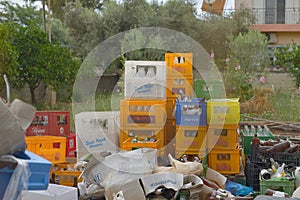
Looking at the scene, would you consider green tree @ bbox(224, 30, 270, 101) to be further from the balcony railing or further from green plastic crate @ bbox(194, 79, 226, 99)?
the balcony railing

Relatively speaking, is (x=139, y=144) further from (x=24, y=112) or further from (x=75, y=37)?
(x=75, y=37)

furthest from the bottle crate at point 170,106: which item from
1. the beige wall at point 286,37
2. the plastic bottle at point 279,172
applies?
the beige wall at point 286,37

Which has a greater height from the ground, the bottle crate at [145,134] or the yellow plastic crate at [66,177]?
the bottle crate at [145,134]

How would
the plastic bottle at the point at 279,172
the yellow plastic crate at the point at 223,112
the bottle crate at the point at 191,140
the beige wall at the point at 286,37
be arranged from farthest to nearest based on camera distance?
the beige wall at the point at 286,37, the bottle crate at the point at 191,140, the yellow plastic crate at the point at 223,112, the plastic bottle at the point at 279,172

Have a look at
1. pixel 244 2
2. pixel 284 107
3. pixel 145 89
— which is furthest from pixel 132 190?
pixel 244 2

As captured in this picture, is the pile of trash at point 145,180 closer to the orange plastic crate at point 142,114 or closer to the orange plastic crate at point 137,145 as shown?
the orange plastic crate at point 137,145

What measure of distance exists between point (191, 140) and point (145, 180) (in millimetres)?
1326

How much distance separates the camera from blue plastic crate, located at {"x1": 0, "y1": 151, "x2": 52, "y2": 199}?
5.71ft

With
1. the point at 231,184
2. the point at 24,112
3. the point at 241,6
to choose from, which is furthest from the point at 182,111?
the point at 241,6

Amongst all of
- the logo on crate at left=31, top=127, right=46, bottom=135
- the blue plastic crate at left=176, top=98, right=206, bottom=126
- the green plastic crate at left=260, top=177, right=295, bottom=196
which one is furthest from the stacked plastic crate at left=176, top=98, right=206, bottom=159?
the logo on crate at left=31, top=127, right=46, bottom=135

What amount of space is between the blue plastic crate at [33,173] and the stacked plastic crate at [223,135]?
11.7ft

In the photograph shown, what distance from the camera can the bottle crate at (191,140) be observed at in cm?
533

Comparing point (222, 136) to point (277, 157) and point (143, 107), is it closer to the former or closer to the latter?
point (277, 157)

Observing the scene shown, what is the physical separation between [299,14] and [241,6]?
2.76 meters
